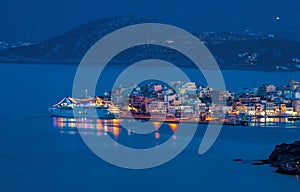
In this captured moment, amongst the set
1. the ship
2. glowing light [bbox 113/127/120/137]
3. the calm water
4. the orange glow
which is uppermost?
the ship

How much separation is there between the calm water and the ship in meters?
0.90

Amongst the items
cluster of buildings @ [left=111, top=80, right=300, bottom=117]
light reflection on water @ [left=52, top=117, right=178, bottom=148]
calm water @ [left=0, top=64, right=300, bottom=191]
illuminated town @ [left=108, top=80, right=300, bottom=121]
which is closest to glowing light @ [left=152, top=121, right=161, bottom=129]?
light reflection on water @ [left=52, top=117, right=178, bottom=148]

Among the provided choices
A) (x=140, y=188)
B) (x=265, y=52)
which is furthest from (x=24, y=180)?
(x=265, y=52)

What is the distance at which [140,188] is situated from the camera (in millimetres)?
8633

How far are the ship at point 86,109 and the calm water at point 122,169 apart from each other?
905 mm

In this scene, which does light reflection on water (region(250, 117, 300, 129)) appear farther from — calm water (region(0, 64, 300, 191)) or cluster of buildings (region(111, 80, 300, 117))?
cluster of buildings (region(111, 80, 300, 117))

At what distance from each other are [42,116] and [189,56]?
1116 inches

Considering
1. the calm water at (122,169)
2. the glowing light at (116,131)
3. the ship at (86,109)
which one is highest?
the ship at (86,109)

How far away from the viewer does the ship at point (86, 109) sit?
17469mm

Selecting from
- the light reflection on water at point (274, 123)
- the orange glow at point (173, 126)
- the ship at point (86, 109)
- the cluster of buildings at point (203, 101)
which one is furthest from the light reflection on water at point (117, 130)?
the light reflection on water at point (274, 123)

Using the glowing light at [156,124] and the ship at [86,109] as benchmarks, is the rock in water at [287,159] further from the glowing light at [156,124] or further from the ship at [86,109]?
the ship at [86,109]

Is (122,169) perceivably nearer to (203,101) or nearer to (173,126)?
(173,126)

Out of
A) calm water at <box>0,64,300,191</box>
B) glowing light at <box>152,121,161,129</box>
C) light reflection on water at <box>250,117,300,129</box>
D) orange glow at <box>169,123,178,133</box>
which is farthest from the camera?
light reflection on water at <box>250,117,300,129</box>

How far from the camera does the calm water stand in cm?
880
